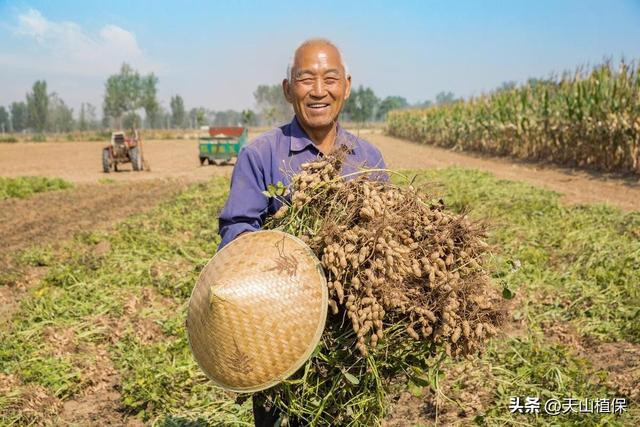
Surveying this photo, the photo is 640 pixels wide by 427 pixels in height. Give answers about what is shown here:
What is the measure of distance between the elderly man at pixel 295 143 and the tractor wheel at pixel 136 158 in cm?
2107

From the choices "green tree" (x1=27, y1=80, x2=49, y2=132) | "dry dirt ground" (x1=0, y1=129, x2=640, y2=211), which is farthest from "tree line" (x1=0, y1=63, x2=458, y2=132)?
"dry dirt ground" (x1=0, y1=129, x2=640, y2=211)

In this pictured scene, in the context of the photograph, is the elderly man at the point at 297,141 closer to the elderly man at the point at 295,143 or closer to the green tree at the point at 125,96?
the elderly man at the point at 295,143

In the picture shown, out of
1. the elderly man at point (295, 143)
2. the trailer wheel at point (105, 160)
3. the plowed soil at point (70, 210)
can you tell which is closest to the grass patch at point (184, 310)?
the elderly man at point (295, 143)

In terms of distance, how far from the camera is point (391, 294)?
201 centimetres

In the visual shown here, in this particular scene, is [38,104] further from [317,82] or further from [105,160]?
[317,82]

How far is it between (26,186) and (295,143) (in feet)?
53.6

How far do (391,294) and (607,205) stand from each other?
9.53 metres

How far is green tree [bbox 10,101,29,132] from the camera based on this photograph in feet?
461

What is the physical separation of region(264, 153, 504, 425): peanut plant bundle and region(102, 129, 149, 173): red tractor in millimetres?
21390

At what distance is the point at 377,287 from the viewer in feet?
6.54

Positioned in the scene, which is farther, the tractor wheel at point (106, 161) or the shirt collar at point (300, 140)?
the tractor wheel at point (106, 161)

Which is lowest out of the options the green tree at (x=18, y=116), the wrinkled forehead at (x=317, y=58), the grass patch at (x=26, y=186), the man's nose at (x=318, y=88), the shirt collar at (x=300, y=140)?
the grass patch at (x=26, y=186)

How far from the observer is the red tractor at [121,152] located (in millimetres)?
Result: 22188

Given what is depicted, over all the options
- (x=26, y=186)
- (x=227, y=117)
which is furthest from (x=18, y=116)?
(x=26, y=186)
